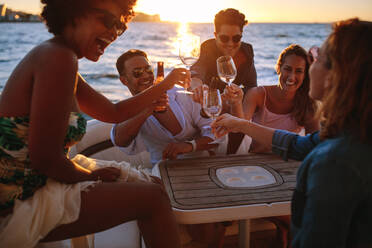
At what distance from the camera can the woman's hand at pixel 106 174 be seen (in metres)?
1.71

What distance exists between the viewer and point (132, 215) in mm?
1635

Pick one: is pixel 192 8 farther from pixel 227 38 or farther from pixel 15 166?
pixel 15 166

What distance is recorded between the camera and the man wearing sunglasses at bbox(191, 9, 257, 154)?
4047mm

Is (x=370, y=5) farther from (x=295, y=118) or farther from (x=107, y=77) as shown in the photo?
(x=295, y=118)

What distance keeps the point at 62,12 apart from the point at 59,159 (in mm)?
711

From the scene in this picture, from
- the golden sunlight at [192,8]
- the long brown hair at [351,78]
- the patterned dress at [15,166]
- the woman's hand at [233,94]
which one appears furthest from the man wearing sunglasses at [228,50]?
the golden sunlight at [192,8]

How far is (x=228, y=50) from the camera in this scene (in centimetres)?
414

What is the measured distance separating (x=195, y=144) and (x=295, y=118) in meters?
1.13

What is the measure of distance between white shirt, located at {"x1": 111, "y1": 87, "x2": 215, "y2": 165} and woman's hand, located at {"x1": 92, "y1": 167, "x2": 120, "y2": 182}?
1101 mm

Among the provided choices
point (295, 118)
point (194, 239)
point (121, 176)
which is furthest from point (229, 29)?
point (121, 176)

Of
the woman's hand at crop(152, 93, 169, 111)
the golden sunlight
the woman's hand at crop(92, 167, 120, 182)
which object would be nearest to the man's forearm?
the woman's hand at crop(152, 93, 169, 111)

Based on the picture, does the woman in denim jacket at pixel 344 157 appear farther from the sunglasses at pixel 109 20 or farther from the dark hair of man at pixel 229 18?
the dark hair of man at pixel 229 18

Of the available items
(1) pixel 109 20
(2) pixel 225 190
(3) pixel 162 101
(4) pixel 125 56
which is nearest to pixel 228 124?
(2) pixel 225 190

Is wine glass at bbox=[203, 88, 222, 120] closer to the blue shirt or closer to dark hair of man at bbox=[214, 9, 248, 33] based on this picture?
the blue shirt
